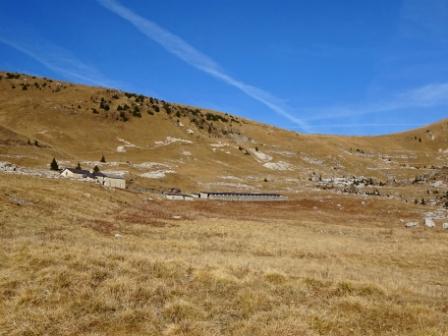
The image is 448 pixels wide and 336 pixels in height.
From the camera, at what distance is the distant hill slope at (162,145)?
349 ft

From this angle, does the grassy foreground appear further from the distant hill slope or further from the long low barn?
the distant hill slope

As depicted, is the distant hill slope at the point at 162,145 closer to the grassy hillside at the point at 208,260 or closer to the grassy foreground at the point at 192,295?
the grassy hillside at the point at 208,260

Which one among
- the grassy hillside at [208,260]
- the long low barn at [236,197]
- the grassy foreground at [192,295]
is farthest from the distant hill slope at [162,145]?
the grassy foreground at [192,295]

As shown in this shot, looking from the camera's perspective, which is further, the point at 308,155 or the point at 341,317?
the point at 308,155

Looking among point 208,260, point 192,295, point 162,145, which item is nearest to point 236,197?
point 208,260

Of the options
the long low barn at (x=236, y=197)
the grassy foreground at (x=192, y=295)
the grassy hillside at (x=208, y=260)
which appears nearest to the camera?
Result: the grassy foreground at (x=192, y=295)

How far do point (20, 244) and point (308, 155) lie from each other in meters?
156

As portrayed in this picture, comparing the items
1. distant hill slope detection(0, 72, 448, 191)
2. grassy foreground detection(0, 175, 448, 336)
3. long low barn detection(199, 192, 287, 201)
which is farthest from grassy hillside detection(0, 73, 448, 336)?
long low barn detection(199, 192, 287, 201)

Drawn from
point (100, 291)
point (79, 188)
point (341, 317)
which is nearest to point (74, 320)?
point (100, 291)

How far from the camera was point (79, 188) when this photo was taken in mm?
53375

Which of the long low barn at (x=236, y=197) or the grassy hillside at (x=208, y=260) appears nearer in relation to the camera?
the grassy hillside at (x=208, y=260)

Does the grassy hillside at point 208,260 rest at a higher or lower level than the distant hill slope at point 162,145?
lower

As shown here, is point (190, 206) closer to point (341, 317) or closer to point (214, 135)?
point (341, 317)

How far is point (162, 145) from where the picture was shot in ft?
456
